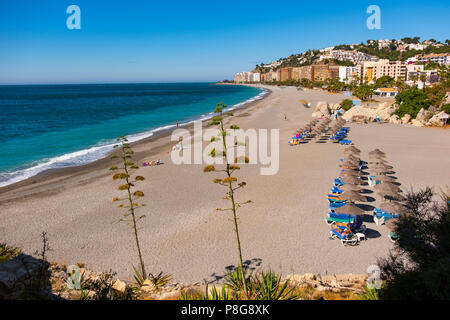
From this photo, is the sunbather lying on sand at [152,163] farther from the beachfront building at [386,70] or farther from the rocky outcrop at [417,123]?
the beachfront building at [386,70]

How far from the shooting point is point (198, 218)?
11484 mm

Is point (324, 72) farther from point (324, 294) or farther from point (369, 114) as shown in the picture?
point (324, 294)

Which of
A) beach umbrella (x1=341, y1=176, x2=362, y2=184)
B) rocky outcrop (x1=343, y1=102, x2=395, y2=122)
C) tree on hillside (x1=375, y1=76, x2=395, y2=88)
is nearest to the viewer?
beach umbrella (x1=341, y1=176, x2=362, y2=184)

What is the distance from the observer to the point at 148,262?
872 centimetres

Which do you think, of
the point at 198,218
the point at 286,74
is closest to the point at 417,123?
the point at 198,218

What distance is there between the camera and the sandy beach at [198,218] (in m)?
8.69

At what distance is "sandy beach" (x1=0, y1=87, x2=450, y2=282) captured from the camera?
8.69 metres

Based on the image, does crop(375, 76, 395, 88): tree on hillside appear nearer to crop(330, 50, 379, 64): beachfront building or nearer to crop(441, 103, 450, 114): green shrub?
crop(441, 103, 450, 114): green shrub

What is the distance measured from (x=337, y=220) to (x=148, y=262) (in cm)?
655

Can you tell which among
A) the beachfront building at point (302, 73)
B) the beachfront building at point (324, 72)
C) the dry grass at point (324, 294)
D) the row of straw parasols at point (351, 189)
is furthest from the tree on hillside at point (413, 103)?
the beachfront building at point (302, 73)

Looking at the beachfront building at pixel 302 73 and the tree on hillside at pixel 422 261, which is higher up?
the beachfront building at pixel 302 73

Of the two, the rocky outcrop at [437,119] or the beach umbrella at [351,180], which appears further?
the rocky outcrop at [437,119]

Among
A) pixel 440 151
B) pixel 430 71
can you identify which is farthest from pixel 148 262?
pixel 430 71

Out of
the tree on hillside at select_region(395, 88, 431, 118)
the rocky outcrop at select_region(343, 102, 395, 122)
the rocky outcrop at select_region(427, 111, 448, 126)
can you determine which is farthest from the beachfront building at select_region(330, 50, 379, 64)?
the rocky outcrop at select_region(427, 111, 448, 126)
